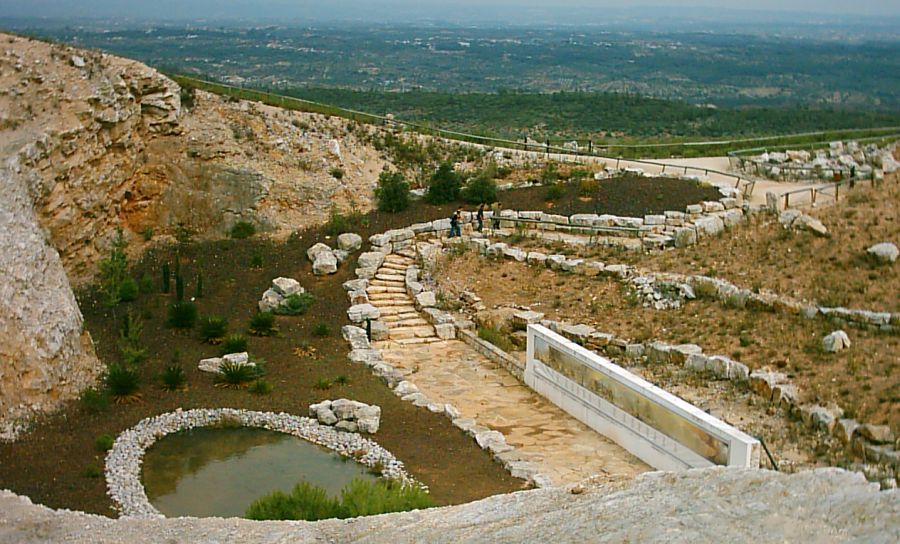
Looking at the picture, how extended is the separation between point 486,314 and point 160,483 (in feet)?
30.2

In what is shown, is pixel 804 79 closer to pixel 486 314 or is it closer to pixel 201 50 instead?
pixel 486 314

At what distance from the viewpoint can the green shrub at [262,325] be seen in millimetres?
18900

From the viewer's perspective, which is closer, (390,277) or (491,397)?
(491,397)

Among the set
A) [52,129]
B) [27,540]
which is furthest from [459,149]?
[27,540]

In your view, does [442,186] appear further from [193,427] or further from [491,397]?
[193,427]

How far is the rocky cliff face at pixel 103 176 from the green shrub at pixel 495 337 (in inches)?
293

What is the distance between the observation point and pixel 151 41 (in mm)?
88438

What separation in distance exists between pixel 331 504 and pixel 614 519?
399cm

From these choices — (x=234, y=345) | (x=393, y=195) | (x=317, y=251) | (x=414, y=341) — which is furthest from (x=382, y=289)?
(x=234, y=345)

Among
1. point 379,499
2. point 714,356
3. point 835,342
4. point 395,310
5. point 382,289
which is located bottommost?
point 395,310

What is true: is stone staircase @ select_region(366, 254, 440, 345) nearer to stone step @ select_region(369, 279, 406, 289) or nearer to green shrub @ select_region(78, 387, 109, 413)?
A: stone step @ select_region(369, 279, 406, 289)

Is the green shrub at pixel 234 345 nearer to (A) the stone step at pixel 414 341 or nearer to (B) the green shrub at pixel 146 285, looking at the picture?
(A) the stone step at pixel 414 341

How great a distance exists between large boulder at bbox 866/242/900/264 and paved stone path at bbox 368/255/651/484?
8770mm

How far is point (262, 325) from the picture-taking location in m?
18.9
